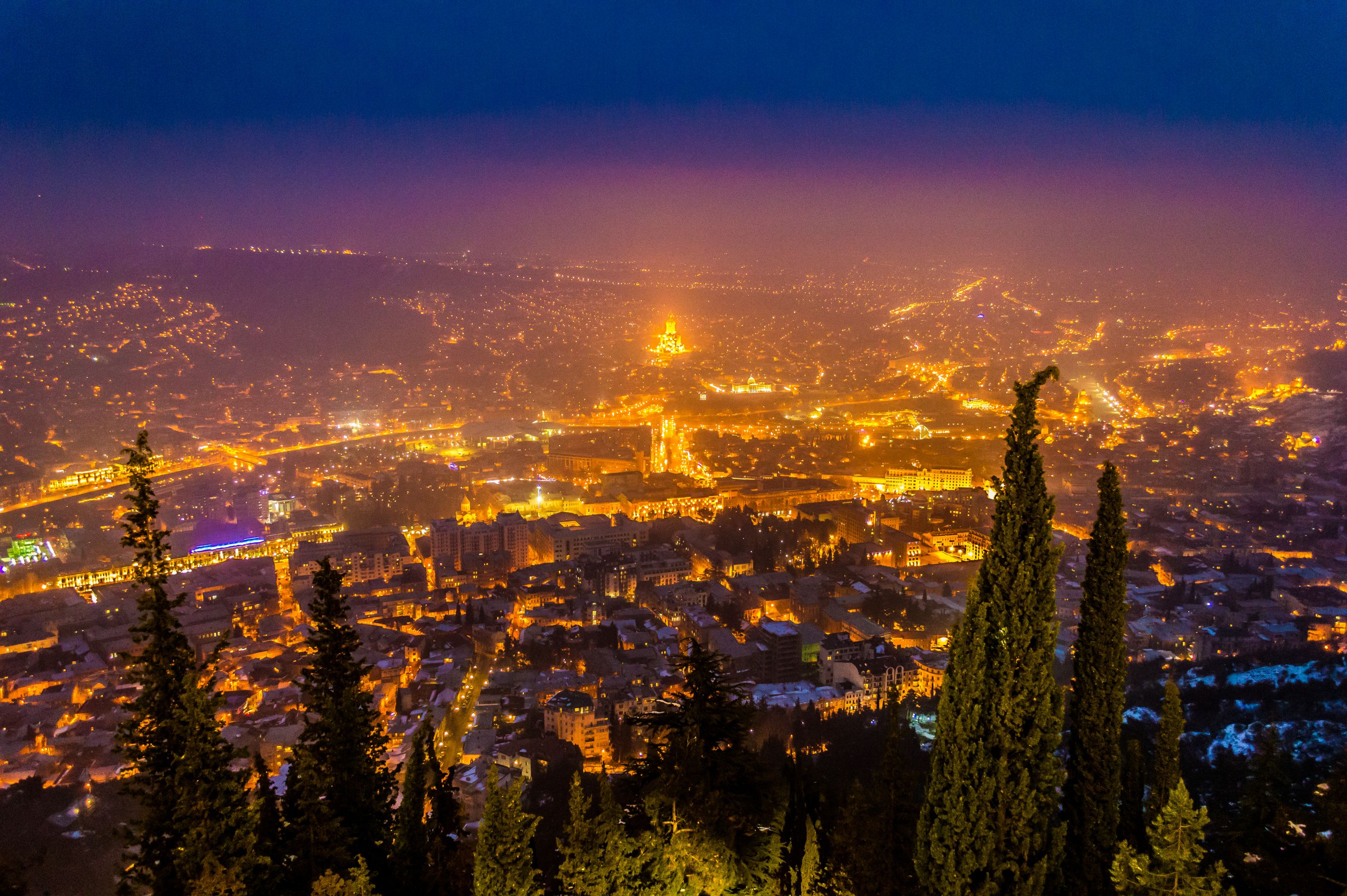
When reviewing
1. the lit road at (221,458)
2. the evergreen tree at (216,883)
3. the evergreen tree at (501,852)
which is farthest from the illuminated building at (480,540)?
the evergreen tree at (216,883)

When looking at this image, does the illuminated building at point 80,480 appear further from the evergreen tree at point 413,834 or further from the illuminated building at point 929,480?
the illuminated building at point 929,480

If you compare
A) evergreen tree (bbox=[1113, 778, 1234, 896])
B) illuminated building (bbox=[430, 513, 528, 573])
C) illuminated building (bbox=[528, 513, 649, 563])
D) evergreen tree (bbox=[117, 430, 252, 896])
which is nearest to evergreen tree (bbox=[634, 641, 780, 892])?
evergreen tree (bbox=[1113, 778, 1234, 896])

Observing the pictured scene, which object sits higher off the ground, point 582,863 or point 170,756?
point 170,756

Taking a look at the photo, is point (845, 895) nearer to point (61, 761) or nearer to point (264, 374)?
point (61, 761)

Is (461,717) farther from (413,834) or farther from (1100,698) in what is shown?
(1100,698)

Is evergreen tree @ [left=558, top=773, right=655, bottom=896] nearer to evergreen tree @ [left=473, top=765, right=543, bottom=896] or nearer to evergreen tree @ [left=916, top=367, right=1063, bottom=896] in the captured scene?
evergreen tree @ [left=473, top=765, right=543, bottom=896]

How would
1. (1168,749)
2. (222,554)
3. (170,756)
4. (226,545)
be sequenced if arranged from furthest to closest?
(226,545) → (222,554) → (1168,749) → (170,756)

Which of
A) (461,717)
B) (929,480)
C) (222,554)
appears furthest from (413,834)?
(929,480)
